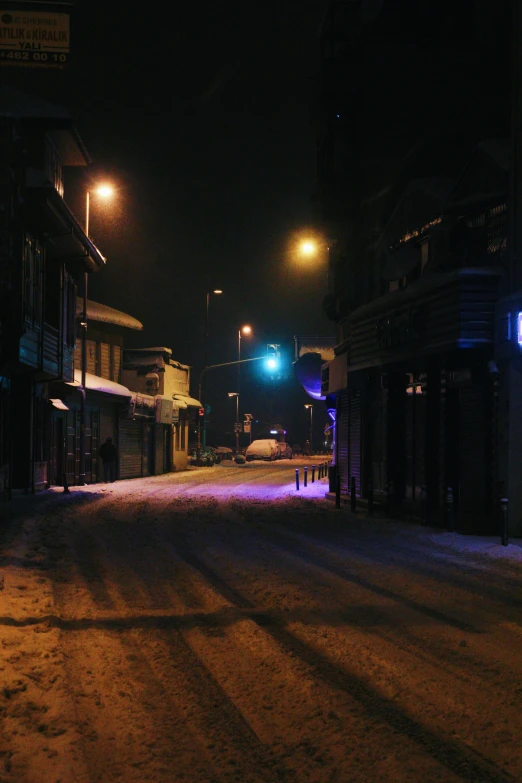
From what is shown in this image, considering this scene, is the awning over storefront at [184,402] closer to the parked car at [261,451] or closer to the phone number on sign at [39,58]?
the parked car at [261,451]

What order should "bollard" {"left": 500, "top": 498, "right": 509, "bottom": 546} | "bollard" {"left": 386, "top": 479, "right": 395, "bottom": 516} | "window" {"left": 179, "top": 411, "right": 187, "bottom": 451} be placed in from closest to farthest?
1. "bollard" {"left": 500, "top": 498, "right": 509, "bottom": 546}
2. "bollard" {"left": 386, "top": 479, "right": 395, "bottom": 516}
3. "window" {"left": 179, "top": 411, "right": 187, "bottom": 451}

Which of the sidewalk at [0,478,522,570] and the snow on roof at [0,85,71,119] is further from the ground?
the snow on roof at [0,85,71,119]

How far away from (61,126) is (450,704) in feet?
81.6

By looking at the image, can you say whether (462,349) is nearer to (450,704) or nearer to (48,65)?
(48,65)

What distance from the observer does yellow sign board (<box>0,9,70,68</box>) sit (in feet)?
34.5

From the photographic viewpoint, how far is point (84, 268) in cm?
3191

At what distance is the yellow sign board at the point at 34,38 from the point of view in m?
10.5

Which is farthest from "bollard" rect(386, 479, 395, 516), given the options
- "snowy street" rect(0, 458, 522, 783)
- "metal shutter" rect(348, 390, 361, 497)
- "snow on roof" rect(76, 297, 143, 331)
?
"snow on roof" rect(76, 297, 143, 331)

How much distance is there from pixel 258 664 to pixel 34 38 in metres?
8.62

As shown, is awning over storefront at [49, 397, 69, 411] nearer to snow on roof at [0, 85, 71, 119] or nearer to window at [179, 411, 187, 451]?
snow on roof at [0, 85, 71, 119]

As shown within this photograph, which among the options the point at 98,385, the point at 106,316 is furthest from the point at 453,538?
the point at 106,316

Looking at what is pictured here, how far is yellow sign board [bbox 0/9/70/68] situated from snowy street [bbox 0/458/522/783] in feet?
22.7

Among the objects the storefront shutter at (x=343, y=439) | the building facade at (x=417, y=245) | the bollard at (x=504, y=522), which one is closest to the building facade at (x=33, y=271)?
the building facade at (x=417, y=245)

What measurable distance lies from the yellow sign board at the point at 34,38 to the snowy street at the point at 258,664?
692cm
